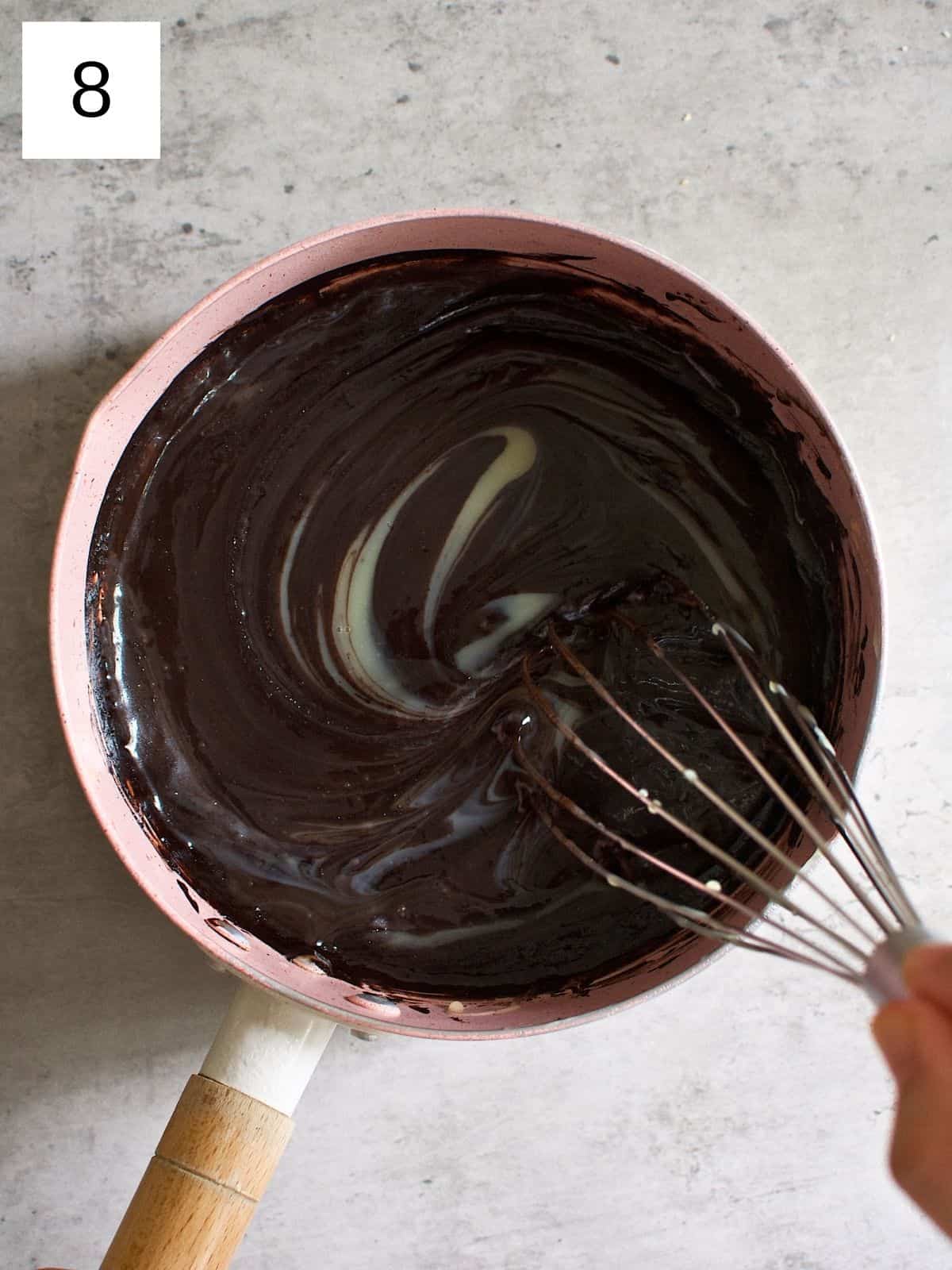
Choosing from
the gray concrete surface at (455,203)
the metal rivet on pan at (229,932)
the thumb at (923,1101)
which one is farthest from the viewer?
the gray concrete surface at (455,203)

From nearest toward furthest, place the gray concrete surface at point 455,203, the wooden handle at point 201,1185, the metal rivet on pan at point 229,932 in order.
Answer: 1. the wooden handle at point 201,1185
2. the metal rivet on pan at point 229,932
3. the gray concrete surface at point 455,203

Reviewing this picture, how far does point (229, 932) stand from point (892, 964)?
61cm

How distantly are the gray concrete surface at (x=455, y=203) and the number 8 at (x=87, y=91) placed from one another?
0.06 meters

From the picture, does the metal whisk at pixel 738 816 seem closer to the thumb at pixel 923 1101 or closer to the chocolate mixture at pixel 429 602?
the chocolate mixture at pixel 429 602

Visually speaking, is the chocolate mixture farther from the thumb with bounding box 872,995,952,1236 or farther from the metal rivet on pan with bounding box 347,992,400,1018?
the thumb with bounding box 872,995,952,1236

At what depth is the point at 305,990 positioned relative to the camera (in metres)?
0.94

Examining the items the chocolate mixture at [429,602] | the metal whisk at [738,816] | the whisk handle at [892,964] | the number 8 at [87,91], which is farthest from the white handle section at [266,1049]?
the number 8 at [87,91]

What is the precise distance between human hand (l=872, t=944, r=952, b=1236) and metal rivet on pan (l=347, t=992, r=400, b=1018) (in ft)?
1.53

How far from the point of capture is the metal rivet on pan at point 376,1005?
96 cm

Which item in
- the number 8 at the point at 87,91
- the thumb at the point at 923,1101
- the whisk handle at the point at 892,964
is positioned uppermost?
the number 8 at the point at 87,91

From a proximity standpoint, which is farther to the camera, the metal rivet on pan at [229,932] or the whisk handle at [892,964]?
the metal rivet on pan at [229,932]

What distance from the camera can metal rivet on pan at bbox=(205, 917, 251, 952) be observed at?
979mm

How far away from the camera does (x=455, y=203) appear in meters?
1.12

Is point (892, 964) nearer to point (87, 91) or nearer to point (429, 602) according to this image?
point (429, 602)
